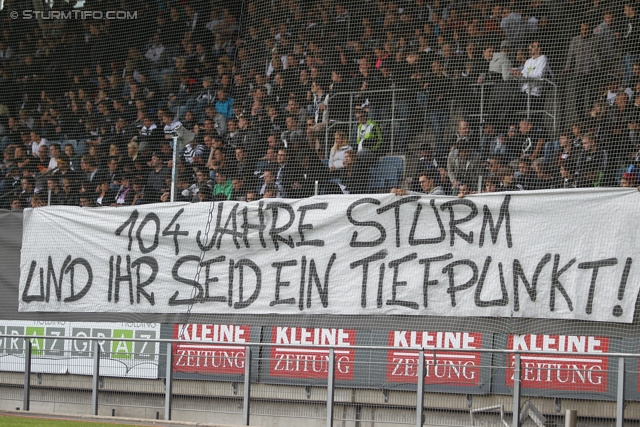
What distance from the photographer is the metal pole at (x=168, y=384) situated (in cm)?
1235

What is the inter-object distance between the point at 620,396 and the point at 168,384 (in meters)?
5.49

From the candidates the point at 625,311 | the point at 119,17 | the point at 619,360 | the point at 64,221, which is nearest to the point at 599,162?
the point at 625,311

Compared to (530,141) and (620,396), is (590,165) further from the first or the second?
(620,396)

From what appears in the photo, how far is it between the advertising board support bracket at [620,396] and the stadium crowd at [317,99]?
253cm

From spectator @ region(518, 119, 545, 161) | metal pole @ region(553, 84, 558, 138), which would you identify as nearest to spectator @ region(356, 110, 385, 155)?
spectator @ region(518, 119, 545, 161)

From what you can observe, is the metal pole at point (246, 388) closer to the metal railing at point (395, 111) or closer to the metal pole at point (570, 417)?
the metal railing at point (395, 111)

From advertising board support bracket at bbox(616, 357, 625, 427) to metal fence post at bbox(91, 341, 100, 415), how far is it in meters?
6.47

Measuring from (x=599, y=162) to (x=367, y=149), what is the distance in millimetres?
3155

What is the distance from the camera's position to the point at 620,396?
10219 mm

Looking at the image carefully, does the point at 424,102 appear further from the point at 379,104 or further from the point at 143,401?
the point at 143,401

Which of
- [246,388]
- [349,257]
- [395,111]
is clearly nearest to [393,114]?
[395,111]

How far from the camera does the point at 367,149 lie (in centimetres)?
1377

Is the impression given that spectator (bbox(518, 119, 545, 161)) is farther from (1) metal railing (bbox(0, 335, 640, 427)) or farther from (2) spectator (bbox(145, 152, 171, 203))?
(2) spectator (bbox(145, 152, 171, 203))

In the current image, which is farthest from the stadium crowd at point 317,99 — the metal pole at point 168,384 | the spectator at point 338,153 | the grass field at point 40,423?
the grass field at point 40,423
